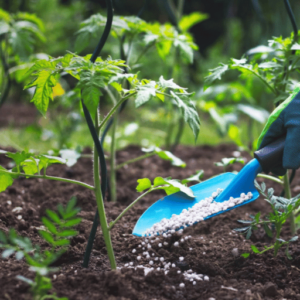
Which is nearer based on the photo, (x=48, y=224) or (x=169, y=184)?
(x=48, y=224)

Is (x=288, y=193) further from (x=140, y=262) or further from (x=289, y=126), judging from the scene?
(x=140, y=262)

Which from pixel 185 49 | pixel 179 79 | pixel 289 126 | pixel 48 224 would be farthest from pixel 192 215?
pixel 179 79

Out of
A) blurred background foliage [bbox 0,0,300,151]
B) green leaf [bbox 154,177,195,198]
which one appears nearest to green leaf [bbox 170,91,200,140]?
green leaf [bbox 154,177,195,198]

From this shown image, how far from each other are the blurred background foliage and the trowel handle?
1.89 ft

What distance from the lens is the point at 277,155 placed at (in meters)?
1.30

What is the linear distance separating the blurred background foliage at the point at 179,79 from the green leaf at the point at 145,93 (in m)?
0.91

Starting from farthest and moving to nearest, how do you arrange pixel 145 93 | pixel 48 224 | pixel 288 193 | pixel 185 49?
pixel 185 49
pixel 288 193
pixel 145 93
pixel 48 224

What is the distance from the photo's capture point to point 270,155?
1303 mm

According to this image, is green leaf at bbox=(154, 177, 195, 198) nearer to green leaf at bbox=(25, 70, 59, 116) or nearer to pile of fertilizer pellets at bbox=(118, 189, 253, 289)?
pile of fertilizer pellets at bbox=(118, 189, 253, 289)

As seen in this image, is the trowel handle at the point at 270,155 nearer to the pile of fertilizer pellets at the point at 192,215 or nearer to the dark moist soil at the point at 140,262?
the pile of fertilizer pellets at the point at 192,215

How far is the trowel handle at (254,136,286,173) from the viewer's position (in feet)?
4.27

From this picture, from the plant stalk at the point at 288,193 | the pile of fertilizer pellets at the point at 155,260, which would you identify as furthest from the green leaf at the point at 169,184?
the plant stalk at the point at 288,193

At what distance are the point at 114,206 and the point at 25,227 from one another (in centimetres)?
45

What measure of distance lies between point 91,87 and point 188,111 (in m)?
0.32
